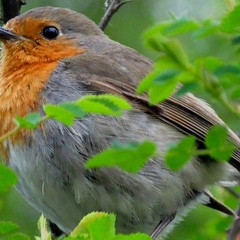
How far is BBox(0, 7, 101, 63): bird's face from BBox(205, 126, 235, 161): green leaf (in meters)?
2.70

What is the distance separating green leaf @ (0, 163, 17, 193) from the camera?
166cm

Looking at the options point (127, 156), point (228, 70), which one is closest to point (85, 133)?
point (127, 156)

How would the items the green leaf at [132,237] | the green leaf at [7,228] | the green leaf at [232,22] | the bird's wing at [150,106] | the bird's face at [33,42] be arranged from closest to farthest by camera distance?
the green leaf at [232,22] → the green leaf at [132,237] → the green leaf at [7,228] → the bird's wing at [150,106] → the bird's face at [33,42]

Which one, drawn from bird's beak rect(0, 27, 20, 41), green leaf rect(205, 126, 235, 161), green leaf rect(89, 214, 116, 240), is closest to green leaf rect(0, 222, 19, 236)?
green leaf rect(89, 214, 116, 240)

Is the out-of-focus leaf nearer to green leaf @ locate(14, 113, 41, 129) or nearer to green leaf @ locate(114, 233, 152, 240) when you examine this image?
green leaf @ locate(114, 233, 152, 240)

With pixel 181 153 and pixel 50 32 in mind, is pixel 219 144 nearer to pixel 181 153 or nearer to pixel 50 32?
pixel 181 153

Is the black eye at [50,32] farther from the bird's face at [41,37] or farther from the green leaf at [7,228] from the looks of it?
the green leaf at [7,228]

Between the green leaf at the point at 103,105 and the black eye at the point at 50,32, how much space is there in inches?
108

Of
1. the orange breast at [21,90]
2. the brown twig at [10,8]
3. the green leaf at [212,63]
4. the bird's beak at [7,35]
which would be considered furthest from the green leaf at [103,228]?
the bird's beak at [7,35]

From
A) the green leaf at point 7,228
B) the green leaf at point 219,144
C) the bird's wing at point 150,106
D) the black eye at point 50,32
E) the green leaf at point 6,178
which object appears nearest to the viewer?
the green leaf at point 219,144

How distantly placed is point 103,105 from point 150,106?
87.3 inches

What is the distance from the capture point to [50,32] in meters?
4.44

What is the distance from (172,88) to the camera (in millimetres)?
1522

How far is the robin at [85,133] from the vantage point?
364 cm
